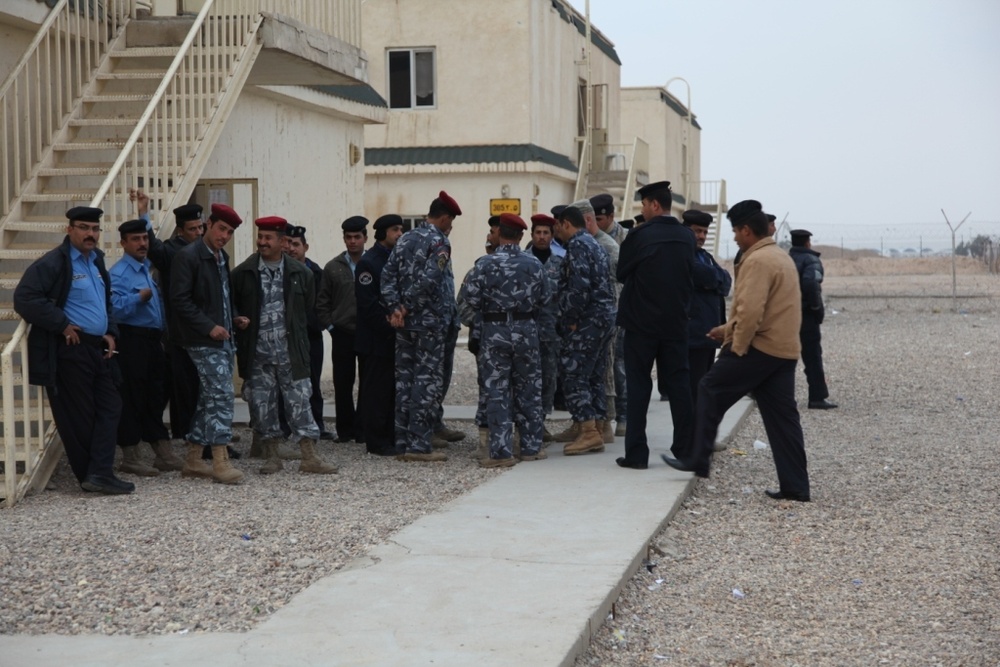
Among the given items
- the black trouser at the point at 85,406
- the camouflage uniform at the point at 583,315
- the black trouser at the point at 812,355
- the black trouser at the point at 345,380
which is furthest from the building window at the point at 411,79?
the black trouser at the point at 85,406

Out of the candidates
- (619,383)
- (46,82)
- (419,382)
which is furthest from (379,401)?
(46,82)

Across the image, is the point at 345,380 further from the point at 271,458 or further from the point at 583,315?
the point at 583,315

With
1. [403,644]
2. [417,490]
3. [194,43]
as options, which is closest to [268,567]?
[403,644]

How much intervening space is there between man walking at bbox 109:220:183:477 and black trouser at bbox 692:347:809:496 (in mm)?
3778

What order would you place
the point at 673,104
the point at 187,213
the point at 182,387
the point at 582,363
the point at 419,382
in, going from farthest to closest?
the point at 673,104
the point at 582,363
the point at 419,382
the point at 182,387
the point at 187,213

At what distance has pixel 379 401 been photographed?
10227mm

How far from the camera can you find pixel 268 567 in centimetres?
641

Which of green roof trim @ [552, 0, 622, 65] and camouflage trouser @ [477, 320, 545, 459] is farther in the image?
green roof trim @ [552, 0, 622, 65]

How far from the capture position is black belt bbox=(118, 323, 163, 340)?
29.1ft

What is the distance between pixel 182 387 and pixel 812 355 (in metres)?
6.85

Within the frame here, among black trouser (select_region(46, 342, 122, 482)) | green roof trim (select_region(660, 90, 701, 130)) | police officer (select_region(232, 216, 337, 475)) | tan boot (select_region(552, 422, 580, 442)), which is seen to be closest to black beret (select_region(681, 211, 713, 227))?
tan boot (select_region(552, 422, 580, 442))

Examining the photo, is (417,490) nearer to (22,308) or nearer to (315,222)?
(22,308)

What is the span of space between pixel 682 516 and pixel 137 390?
3.84m

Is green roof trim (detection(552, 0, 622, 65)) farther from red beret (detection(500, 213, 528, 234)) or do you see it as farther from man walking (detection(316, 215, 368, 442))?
red beret (detection(500, 213, 528, 234))
